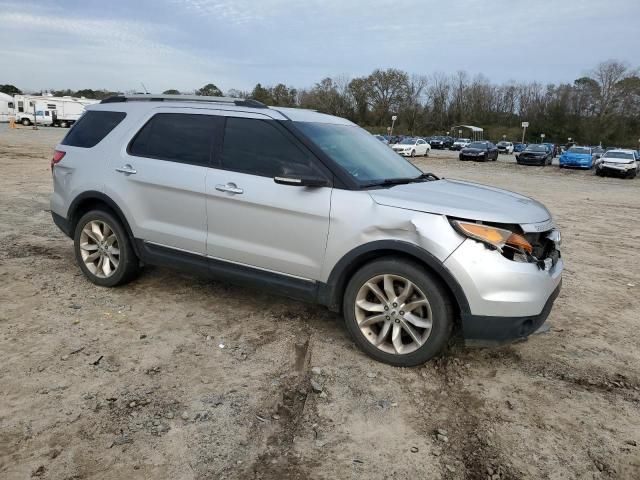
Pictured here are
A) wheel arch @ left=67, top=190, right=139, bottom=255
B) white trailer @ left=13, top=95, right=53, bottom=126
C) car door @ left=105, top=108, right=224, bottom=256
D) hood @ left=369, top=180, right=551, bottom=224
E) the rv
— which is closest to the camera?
hood @ left=369, top=180, right=551, bottom=224

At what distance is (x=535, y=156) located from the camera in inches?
A: 1437

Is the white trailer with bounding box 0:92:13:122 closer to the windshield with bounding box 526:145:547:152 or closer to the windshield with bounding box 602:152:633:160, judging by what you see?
the windshield with bounding box 526:145:547:152

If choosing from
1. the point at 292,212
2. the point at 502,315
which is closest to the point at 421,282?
the point at 502,315

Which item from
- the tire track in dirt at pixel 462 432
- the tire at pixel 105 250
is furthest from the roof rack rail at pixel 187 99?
the tire track in dirt at pixel 462 432

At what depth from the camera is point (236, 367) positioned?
3605 millimetres

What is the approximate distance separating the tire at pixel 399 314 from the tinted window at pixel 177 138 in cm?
172

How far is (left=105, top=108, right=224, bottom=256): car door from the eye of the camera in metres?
4.30

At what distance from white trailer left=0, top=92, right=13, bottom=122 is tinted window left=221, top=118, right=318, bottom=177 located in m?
61.7

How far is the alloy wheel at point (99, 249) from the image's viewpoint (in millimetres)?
4902

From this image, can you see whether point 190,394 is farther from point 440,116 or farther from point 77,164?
point 440,116

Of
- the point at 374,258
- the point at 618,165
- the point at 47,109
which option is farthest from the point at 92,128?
the point at 47,109

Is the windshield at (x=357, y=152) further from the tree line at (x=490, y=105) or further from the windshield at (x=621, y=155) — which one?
the tree line at (x=490, y=105)

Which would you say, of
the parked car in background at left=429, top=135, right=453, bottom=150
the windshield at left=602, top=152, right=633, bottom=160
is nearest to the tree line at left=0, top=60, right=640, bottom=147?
the parked car in background at left=429, top=135, right=453, bottom=150

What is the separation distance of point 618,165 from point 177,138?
30.4m
